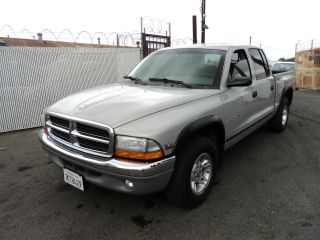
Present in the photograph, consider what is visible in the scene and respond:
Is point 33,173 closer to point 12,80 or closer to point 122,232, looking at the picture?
point 122,232

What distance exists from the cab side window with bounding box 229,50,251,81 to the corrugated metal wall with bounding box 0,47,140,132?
4.30 metres

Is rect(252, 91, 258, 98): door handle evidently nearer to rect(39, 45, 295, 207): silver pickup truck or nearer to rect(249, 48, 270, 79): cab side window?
rect(39, 45, 295, 207): silver pickup truck

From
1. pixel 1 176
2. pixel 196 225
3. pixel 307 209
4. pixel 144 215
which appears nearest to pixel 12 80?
A: pixel 1 176

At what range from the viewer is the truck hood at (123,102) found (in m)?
2.52

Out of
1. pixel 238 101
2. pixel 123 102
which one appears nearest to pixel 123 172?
pixel 123 102

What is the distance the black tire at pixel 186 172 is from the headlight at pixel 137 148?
14.4 inches

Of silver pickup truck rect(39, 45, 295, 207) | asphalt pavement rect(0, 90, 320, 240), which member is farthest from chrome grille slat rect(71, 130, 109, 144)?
asphalt pavement rect(0, 90, 320, 240)

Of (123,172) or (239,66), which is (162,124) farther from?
(239,66)

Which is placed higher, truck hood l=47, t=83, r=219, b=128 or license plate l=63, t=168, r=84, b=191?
truck hood l=47, t=83, r=219, b=128

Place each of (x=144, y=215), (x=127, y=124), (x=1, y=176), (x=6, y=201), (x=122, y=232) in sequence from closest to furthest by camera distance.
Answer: (x=127, y=124)
(x=122, y=232)
(x=144, y=215)
(x=6, y=201)
(x=1, y=176)

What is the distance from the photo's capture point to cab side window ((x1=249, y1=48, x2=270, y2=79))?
4.32m

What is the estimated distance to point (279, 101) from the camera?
17.3 ft

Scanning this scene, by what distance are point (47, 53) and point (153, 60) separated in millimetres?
3404

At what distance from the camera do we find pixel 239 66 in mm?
3795
